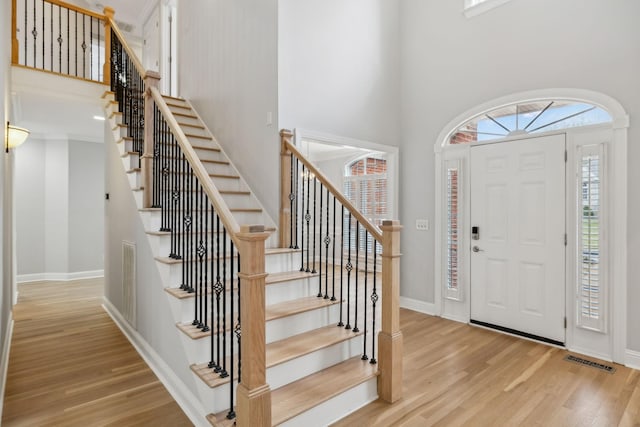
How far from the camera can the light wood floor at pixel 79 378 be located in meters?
2.31

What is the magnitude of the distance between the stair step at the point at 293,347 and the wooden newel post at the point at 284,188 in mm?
1039

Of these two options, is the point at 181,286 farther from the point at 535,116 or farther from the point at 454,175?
the point at 535,116

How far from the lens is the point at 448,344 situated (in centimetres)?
356

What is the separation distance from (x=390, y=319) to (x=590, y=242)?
2.29 metres

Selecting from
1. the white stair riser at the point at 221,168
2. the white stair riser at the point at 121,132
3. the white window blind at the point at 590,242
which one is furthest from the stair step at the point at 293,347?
the white stair riser at the point at 121,132

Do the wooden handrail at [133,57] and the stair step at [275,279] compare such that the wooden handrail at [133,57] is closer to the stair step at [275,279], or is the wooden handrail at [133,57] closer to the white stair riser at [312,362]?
the stair step at [275,279]

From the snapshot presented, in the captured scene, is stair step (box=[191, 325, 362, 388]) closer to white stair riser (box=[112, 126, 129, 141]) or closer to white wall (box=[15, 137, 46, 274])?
white stair riser (box=[112, 126, 129, 141])

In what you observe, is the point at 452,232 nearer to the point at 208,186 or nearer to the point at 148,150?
the point at 208,186

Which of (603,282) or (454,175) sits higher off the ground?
(454,175)

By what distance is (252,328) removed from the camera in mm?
1807

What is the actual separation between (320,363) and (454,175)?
2910 mm

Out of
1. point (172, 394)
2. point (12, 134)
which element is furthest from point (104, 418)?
point (12, 134)

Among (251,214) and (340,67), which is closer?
(251,214)

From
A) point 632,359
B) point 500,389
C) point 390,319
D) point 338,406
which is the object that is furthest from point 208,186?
point 632,359
